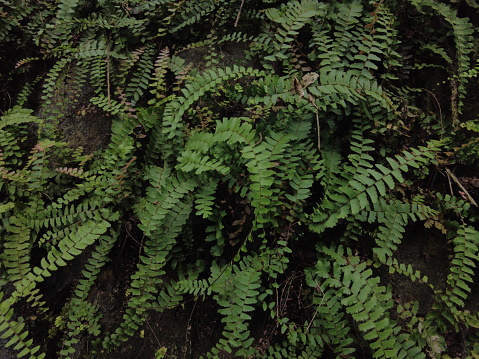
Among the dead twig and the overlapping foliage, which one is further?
the dead twig

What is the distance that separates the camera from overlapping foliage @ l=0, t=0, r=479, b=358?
2.23m

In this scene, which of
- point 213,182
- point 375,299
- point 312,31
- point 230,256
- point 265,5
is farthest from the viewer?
point 265,5

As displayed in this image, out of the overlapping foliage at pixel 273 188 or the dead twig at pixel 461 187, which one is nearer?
the overlapping foliage at pixel 273 188

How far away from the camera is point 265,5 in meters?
3.39

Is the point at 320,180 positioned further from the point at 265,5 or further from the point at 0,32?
the point at 0,32

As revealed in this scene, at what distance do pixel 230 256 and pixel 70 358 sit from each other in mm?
1552

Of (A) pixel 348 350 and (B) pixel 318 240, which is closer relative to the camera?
(A) pixel 348 350

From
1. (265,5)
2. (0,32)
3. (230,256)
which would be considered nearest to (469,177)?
(230,256)

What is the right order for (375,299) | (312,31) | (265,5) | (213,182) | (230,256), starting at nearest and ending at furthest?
(375,299), (213,182), (230,256), (312,31), (265,5)

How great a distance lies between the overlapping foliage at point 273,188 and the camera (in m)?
2.23

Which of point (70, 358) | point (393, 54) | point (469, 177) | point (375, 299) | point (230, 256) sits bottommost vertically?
point (70, 358)

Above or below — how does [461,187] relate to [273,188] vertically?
above

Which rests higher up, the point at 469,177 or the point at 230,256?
the point at 469,177

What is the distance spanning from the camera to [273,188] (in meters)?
2.47
